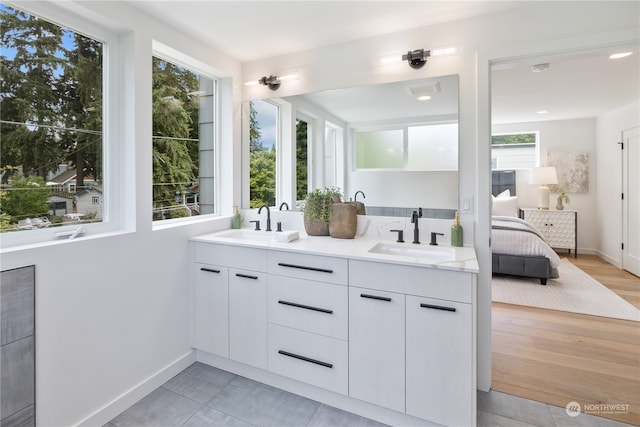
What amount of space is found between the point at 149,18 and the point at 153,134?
29.0 inches

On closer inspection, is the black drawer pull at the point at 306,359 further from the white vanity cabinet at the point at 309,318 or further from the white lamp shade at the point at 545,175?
the white lamp shade at the point at 545,175

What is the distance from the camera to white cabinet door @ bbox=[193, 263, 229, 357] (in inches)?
90.4

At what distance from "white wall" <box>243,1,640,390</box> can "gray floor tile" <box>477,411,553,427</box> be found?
0.84ft

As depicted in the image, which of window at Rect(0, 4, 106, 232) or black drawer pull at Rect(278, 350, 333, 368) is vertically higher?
window at Rect(0, 4, 106, 232)

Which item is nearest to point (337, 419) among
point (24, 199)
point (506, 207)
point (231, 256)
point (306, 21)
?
point (231, 256)

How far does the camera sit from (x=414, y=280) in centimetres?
171

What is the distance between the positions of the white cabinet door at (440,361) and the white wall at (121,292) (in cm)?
162

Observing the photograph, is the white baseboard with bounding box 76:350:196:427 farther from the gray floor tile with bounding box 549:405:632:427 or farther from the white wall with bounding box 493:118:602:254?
the white wall with bounding box 493:118:602:254

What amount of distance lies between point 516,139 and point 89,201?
6995 mm

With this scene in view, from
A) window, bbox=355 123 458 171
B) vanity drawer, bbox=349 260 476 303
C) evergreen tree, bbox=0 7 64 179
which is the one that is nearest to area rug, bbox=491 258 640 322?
window, bbox=355 123 458 171

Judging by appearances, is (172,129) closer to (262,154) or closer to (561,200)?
(262,154)

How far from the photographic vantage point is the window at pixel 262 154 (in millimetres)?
2930

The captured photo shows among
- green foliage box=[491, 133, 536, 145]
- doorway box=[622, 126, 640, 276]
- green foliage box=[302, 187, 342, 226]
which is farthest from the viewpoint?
green foliage box=[491, 133, 536, 145]

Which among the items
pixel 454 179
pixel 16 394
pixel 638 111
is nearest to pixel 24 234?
pixel 16 394
